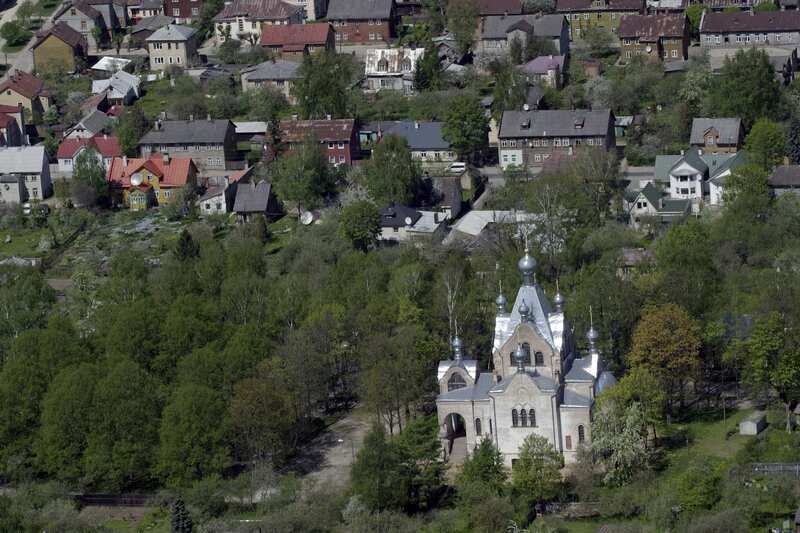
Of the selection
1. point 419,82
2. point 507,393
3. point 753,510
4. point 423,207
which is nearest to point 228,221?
point 423,207

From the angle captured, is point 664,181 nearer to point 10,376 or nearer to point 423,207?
point 423,207

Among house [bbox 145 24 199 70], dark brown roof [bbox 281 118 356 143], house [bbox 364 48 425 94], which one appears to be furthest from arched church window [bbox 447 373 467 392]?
house [bbox 145 24 199 70]

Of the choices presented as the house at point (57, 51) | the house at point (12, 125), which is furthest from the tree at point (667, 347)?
the house at point (57, 51)

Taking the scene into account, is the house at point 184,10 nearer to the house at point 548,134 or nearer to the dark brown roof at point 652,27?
the dark brown roof at point 652,27

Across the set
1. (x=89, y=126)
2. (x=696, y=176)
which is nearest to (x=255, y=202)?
(x=89, y=126)

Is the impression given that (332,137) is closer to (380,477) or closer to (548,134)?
(548,134)

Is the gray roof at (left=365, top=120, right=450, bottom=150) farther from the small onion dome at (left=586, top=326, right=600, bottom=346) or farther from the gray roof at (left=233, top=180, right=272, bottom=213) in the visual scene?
the small onion dome at (left=586, top=326, right=600, bottom=346)
